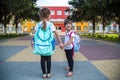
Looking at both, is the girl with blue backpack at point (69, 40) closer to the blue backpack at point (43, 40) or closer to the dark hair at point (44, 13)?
the blue backpack at point (43, 40)

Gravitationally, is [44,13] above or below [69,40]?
above

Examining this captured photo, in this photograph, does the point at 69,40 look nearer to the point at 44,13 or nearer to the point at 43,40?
the point at 43,40

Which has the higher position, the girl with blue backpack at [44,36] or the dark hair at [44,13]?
the dark hair at [44,13]

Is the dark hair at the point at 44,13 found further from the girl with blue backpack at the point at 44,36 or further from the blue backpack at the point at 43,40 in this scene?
the blue backpack at the point at 43,40

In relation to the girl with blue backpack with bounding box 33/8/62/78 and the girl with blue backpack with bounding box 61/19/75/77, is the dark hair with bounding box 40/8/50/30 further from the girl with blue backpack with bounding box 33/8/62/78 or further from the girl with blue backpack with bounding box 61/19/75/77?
the girl with blue backpack with bounding box 61/19/75/77

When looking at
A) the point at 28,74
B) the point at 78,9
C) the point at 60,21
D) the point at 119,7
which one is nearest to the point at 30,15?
the point at 78,9

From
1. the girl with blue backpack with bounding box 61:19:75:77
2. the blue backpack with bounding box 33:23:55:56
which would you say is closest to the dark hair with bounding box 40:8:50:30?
the blue backpack with bounding box 33:23:55:56

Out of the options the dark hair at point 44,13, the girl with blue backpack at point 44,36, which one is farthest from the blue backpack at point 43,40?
the dark hair at point 44,13

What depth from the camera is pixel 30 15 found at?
4756cm

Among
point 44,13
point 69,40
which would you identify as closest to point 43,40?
point 44,13

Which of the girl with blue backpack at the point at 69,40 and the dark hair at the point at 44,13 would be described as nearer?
the dark hair at the point at 44,13

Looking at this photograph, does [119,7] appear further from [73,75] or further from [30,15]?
[30,15]

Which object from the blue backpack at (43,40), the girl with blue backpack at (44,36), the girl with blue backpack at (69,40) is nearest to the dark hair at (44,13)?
the girl with blue backpack at (44,36)

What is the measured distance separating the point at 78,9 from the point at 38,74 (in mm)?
42094
